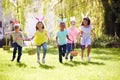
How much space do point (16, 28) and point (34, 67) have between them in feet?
7.12

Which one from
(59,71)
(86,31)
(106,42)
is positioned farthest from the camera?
(106,42)

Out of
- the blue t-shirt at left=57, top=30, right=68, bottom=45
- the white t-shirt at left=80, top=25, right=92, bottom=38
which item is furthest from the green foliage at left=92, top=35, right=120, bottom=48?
the blue t-shirt at left=57, top=30, right=68, bottom=45

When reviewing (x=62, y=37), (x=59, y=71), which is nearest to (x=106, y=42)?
(x=62, y=37)

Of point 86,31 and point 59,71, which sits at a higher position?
point 86,31

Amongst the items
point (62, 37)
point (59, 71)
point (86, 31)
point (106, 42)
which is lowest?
point (59, 71)

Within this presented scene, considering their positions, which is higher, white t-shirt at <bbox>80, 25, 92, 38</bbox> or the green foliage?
white t-shirt at <bbox>80, 25, 92, 38</bbox>

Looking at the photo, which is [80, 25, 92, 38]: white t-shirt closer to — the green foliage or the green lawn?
the green lawn

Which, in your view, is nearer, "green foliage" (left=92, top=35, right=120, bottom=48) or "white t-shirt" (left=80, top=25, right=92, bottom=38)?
"white t-shirt" (left=80, top=25, right=92, bottom=38)

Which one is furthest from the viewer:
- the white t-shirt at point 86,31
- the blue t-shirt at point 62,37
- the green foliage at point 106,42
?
the green foliage at point 106,42

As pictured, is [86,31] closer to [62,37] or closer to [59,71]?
[62,37]

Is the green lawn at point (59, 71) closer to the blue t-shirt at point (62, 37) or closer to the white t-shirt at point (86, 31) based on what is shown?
the blue t-shirt at point (62, 37)

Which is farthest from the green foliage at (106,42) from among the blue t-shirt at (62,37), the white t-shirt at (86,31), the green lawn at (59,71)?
the green lawn at (59,71)

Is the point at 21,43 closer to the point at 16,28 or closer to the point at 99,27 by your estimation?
the point at 16,28

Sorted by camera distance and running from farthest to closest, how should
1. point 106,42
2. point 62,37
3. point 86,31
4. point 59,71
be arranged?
point 106,42 → point 86,31 → point 62,37 → point 59,71
